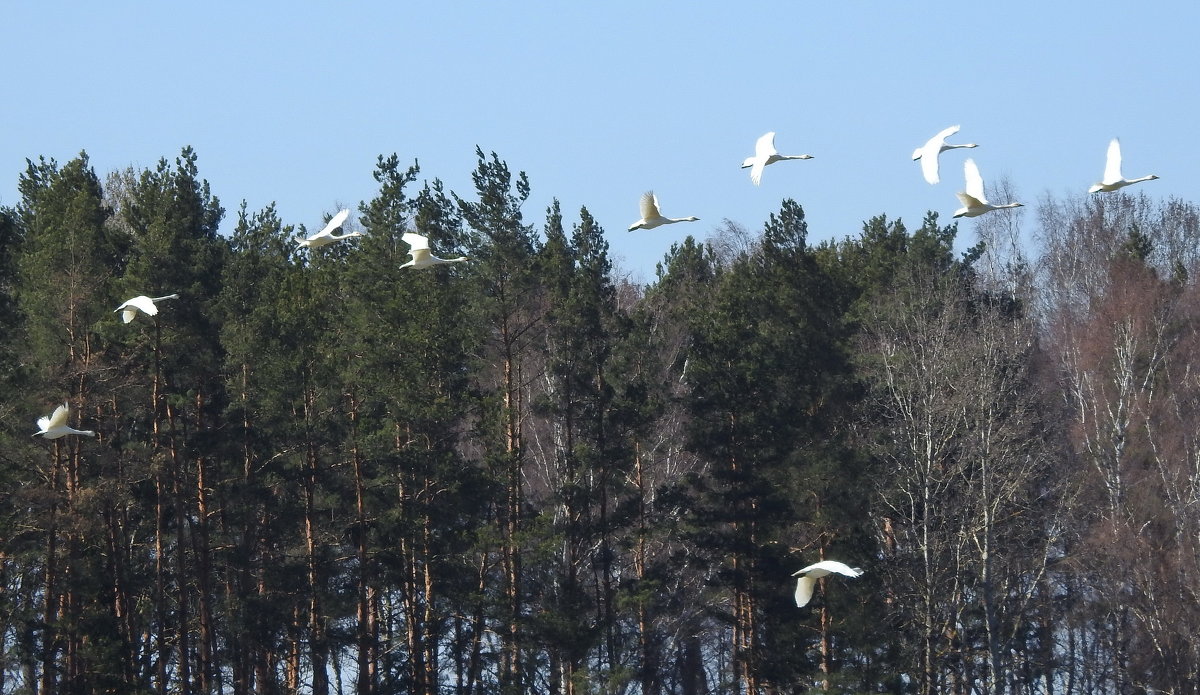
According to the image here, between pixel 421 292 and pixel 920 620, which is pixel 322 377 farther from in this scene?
pixel 920 620

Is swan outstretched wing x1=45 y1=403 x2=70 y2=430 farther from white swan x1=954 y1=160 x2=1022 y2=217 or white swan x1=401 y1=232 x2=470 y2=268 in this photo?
white swan x1=954 y1=160 x2=1022 y2=217

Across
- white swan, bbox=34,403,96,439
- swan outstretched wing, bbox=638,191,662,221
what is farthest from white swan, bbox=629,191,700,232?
white swan, bbox=34,403,96,439

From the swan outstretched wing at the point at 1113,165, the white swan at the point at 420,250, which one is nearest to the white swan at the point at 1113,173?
the swan outstretched wing at the point at 1113,165

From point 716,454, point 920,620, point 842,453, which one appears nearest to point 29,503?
point 716,454

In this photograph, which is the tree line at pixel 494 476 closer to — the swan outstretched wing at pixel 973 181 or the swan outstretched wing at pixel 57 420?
the swan outstretched wing at pixel 57 420

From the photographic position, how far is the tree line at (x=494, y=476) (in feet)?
91.8

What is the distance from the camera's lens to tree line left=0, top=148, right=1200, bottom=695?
2797 cm

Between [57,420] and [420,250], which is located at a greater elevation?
[420,250]

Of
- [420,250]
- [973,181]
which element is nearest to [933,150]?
[973,181]

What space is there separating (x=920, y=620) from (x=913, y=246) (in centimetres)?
903

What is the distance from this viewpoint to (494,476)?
30.7 metres

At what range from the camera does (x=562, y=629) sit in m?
29.2

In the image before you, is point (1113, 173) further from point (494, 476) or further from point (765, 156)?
point (494, 476)

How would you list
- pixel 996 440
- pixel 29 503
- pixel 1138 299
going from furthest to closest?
pixel 1138 299 → pixel 996 440 → pixel 29 503
